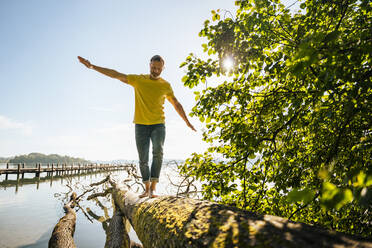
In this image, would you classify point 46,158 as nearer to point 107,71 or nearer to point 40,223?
point 40,223

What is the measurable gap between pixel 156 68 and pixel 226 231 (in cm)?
282

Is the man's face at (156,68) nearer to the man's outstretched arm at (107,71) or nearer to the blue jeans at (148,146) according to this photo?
the man's outstretched arm at (107,71)

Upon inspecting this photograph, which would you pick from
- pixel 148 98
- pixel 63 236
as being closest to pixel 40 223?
pixel 63 236

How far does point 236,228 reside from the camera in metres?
1.26

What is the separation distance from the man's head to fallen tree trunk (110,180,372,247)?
2237 mm

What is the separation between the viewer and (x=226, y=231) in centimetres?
127

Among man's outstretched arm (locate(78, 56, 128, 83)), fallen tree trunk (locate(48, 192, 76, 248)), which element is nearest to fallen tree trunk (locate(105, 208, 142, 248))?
fallen tree trunk (locate(48, 192, 76, 248))

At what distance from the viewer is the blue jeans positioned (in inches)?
126

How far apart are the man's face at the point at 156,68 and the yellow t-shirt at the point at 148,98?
0.10 m

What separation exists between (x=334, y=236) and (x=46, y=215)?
60.9 feet

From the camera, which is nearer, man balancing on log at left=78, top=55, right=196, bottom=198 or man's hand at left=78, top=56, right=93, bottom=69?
man's hand at left=78, top=56, right=93, bottom=69

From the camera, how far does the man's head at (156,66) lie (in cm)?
332

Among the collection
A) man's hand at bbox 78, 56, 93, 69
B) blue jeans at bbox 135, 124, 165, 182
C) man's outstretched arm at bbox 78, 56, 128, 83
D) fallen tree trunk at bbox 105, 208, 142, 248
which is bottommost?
fallen tree trunk at bbox 105, 208, 142, 248

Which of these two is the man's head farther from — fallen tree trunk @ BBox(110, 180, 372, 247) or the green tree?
fallen tree trunk @ BBox(110, 180, 372, 247)
